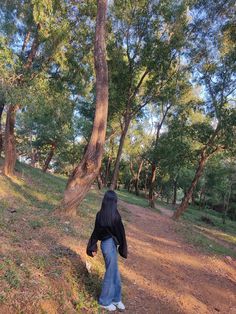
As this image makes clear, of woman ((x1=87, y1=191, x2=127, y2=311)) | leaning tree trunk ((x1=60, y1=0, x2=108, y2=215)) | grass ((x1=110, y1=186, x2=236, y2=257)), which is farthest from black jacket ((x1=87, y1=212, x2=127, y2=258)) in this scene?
grass ((x1=110, y1=186, x2=236, y2=257))

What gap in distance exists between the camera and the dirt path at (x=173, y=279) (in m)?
6.80

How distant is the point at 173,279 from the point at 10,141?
34.9 ft

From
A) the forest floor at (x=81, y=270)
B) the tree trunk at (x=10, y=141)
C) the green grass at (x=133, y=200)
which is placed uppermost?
the tree trunk at (x=10, y=141)

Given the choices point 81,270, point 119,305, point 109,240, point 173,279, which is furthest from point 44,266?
point 173,279

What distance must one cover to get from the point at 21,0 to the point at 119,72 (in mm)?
6775

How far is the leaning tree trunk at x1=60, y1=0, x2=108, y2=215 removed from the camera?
9827 mm

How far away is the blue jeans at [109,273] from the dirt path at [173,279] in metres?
0.63

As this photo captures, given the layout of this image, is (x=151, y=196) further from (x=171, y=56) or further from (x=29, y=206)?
(x=29, y=206)

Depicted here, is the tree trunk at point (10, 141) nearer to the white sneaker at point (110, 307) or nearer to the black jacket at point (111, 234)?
the black jacket at point (111, 234)

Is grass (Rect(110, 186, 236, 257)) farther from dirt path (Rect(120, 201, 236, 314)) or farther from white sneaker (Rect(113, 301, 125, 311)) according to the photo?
white sneaker (Rect(113, 301, 125, 311))

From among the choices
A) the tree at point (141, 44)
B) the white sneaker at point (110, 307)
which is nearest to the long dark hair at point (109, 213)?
the white sneaker at point (110, 307)

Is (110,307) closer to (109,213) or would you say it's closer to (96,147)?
(109,213)

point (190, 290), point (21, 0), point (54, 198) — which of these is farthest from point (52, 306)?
point (21, 0)

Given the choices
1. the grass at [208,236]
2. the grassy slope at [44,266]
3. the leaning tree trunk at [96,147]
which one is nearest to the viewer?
the grassy slope at [44,266]
